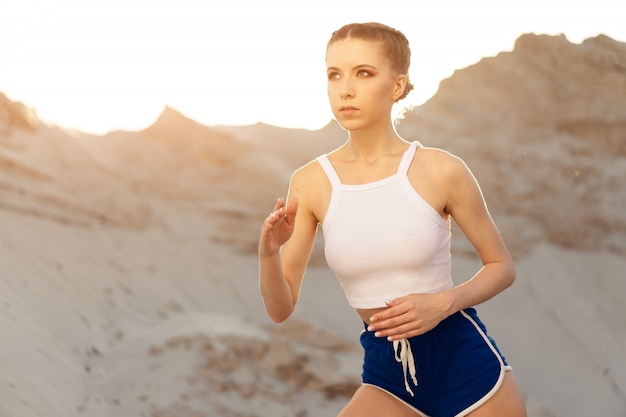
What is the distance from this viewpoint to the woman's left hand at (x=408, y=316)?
8.59ft

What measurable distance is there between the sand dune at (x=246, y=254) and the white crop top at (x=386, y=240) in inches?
177

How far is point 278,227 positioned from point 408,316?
0.50 metres

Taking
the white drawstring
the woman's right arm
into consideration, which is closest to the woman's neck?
the woman's right arm

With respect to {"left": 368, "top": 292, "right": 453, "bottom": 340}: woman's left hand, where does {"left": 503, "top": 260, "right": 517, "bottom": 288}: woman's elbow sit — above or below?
above

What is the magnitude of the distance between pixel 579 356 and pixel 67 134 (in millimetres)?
7810

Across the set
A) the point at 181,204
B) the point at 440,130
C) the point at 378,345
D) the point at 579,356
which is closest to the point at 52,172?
the point at 181,204

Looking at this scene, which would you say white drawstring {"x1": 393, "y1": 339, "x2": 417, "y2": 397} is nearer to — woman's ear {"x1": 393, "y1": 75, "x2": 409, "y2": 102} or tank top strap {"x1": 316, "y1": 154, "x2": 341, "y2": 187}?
tank top strap {"x1": 316, "y1": 154, "x2": 341, "y2": 187}

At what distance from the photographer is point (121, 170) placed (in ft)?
39.5

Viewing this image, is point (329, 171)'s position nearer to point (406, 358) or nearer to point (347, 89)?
point (347, 89)

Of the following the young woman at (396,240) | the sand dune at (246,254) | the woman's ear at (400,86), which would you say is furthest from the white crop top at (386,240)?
the sand dune at (246,254)

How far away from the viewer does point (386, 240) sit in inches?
111

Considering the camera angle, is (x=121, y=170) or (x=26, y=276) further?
(x=121, y=170)

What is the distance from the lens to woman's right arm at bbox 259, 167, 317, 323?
111 inches

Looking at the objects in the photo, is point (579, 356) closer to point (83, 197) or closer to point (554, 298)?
point (554, 298)
